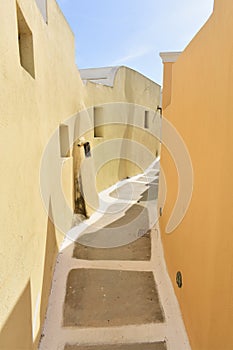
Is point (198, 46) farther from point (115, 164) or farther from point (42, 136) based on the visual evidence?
point (115, 164)

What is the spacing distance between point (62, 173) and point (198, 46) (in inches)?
114

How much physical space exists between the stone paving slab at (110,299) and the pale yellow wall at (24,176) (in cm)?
44

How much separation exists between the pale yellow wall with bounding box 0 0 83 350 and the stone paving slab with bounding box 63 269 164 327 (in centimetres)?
44

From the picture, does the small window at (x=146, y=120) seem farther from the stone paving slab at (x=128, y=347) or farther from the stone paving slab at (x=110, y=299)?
the stone paving slab at (x=128, y=347)

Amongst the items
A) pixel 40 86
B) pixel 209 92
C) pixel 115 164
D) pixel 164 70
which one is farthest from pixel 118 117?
pixel 209 92

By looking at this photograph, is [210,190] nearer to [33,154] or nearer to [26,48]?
[33,154]

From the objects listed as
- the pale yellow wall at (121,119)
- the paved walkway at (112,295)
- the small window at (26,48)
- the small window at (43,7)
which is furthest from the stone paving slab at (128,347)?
the small window at (43,7)

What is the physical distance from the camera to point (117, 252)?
430 centimetres

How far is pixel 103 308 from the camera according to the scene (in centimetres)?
302

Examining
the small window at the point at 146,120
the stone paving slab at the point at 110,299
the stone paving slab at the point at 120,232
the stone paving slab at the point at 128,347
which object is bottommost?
the stone paving slab at the point at 120,232

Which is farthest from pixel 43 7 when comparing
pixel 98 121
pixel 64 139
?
pixel 98 121

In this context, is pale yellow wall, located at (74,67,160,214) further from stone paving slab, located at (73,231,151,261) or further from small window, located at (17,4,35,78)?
small window, located at (17,4,35,78)

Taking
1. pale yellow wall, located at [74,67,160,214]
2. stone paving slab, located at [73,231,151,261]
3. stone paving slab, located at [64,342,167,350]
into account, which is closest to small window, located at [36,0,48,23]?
pale yellow wall, located at [74,67,160,214]

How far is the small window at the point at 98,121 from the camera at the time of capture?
7.59 metres
